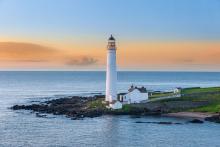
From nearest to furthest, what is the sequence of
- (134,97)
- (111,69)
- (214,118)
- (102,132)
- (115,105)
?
(102,132) → (214,118) → (115,105) → (111,69) → (134,97)

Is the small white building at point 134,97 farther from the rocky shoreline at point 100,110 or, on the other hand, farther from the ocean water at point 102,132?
the ocean water at point 102,132

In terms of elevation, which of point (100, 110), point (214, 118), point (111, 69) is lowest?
point (214, 118)

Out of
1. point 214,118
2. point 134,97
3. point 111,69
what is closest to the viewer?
point 214,118

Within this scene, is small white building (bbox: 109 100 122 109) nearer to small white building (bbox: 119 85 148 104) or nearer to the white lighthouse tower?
the white lighthouse tower

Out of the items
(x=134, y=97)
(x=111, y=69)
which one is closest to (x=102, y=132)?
(x=111, y=69)

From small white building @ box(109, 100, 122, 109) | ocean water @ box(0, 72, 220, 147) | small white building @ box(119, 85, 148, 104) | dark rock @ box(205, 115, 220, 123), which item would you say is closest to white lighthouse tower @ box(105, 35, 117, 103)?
small white building @ box(109, 100, 122, 109)

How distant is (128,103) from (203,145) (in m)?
25.4

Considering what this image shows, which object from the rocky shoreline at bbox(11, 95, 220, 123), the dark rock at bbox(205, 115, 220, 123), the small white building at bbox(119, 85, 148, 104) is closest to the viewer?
the dark rock at bbox(205, 115, 220, 123)

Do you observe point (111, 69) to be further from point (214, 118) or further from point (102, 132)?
point (102, 132)

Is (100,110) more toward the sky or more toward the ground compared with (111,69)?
more toward the ground

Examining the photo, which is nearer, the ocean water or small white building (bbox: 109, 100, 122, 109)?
the ocean water

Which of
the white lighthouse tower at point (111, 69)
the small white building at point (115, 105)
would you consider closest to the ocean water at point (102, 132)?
the small white building at point (115, 105)

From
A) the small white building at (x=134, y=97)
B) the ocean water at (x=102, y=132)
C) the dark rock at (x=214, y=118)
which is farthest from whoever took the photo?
the small white building at (x=134, y=97)

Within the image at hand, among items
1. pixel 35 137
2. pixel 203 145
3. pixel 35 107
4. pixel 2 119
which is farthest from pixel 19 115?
pixel 203 145
